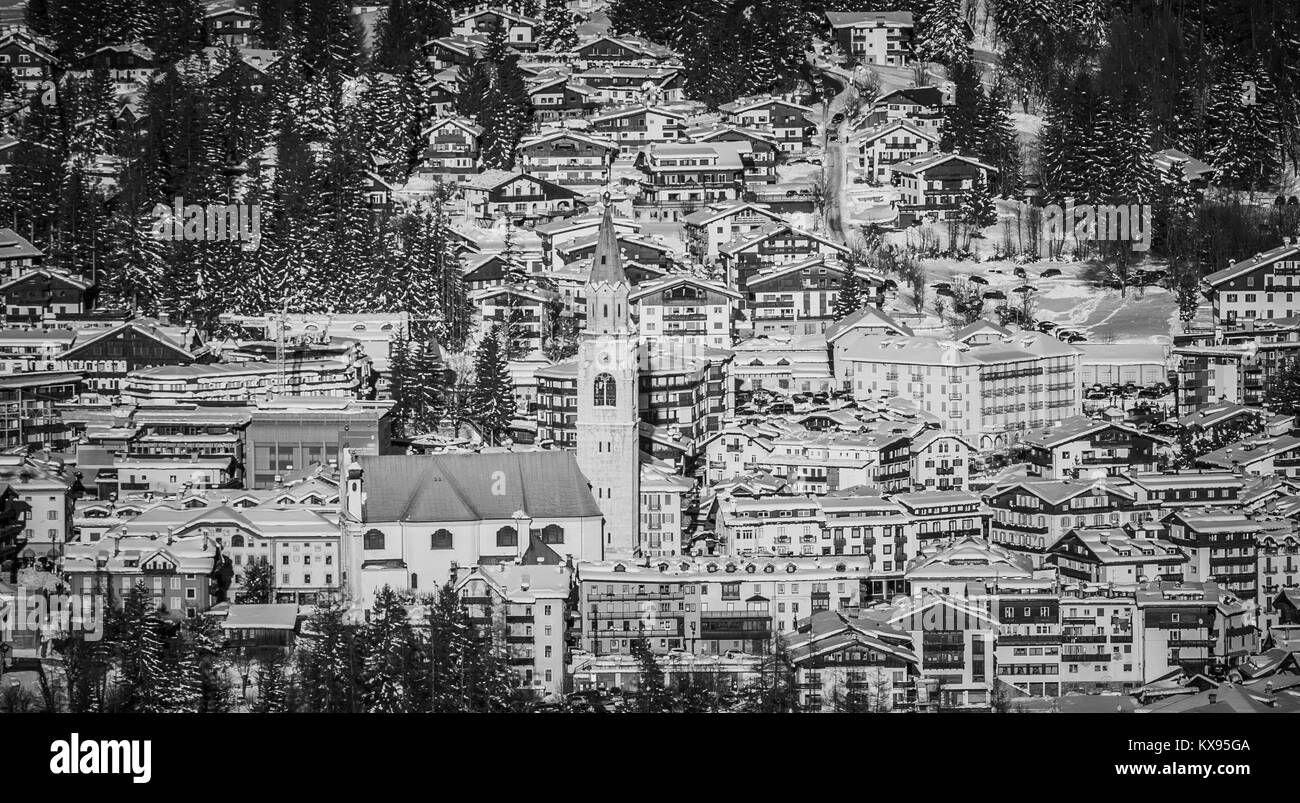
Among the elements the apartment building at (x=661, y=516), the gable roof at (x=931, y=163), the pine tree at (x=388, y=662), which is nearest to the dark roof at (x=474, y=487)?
the apartment building at (x=661, y=516)

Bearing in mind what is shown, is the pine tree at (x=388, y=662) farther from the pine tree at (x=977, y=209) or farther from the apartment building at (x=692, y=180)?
the pine tree at (x=977, y=209)

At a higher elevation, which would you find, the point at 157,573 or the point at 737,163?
the point at 737,163

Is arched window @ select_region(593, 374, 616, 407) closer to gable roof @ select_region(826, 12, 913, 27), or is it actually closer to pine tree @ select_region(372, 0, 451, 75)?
pine tree @ select_region(372, 0, 451, 75)

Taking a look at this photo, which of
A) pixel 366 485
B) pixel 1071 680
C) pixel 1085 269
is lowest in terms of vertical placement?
pixel 1071 680

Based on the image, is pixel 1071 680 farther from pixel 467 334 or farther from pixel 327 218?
pixel 327 218

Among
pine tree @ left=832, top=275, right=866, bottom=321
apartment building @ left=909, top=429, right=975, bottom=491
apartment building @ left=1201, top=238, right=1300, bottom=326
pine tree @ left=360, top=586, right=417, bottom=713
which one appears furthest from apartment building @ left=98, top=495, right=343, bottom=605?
apartment building @ left=1201, top=238, right=1300, bottom=326
